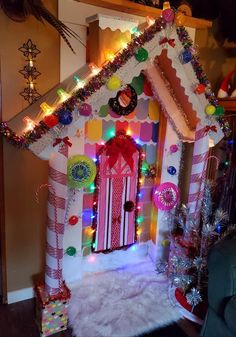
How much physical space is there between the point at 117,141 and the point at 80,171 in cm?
46

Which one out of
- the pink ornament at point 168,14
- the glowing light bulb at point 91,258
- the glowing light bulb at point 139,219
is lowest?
the glowing light bulb at point 91,258

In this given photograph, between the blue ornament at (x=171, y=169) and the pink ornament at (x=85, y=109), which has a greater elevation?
the pink ornament at (x=85, y=109)

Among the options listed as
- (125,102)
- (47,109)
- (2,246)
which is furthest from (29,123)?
(2,246)

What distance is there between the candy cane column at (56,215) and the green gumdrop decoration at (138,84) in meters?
0.97

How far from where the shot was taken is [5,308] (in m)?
2.41

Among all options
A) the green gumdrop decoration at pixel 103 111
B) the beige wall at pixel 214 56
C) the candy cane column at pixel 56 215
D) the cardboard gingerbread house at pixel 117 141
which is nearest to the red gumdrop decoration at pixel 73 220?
the cardboard gingerbread house at pixel 117 141

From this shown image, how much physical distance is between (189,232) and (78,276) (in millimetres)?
1072

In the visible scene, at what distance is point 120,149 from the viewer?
259 centimetres

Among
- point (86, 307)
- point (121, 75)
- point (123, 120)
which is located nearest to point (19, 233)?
point (86, 307)

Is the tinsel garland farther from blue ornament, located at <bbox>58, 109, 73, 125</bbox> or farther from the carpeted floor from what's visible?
the carpeted floor

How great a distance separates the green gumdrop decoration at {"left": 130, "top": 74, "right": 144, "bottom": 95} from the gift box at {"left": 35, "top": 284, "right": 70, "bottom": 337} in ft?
5.73

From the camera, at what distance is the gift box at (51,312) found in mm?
2123

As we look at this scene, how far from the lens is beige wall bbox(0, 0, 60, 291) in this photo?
2.13 m

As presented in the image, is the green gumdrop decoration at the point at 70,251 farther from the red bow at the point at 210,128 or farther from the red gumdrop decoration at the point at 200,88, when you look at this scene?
the red gumdrop decoration at the point at 200,88
